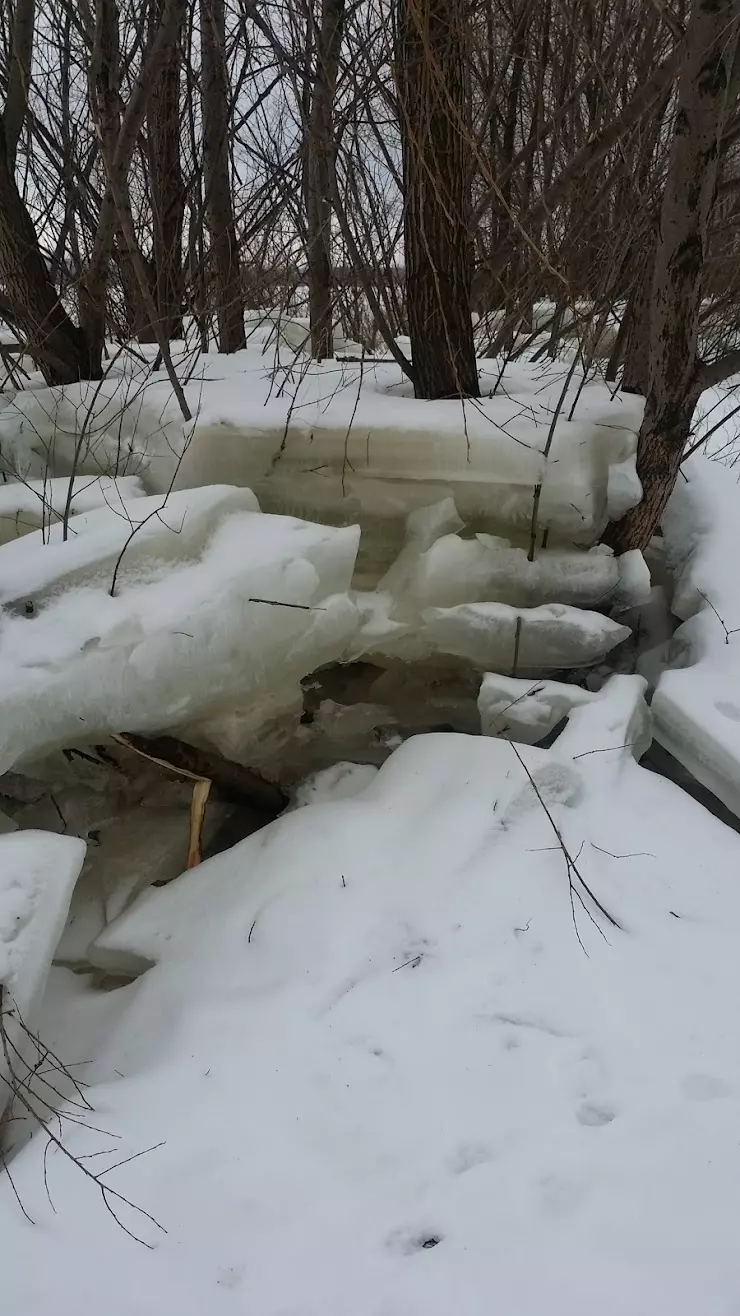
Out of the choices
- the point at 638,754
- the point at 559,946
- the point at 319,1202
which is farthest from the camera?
the point at 638,754

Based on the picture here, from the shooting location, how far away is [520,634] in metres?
2.85

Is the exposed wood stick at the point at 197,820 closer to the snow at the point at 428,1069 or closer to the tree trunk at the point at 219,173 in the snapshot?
the snow at the point at 428,1069

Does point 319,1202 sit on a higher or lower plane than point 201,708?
lower

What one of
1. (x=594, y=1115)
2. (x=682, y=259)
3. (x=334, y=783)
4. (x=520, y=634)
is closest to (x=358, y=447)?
(x=520, y=634)

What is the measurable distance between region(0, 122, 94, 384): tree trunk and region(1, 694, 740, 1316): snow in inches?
101

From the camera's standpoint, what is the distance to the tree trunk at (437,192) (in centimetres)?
276

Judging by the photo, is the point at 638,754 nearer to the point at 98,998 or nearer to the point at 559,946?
the point at 559,946

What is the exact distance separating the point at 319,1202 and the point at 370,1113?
20 cm

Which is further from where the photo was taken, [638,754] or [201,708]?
[638,754]

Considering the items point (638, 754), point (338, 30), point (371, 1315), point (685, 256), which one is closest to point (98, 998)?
point (371, 1315)

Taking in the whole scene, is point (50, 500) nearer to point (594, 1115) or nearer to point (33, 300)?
point (33, 300)

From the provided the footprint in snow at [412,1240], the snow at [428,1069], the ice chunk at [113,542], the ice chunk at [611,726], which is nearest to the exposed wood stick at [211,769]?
the snow at [428,1069]

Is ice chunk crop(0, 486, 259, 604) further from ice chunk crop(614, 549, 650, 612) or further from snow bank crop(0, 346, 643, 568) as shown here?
ice chunk crop(614, 549, 650, 612)

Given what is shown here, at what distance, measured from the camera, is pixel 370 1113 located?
1.53m
